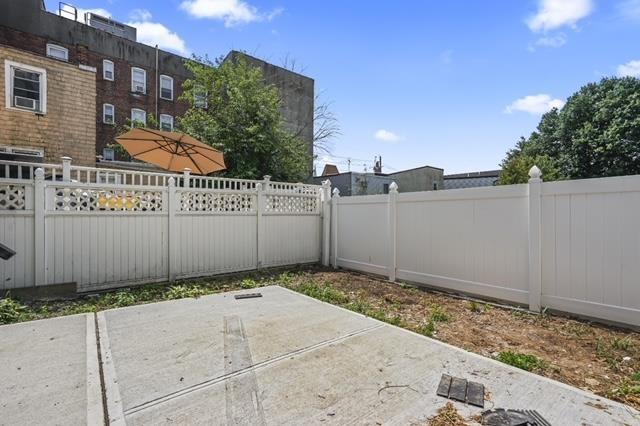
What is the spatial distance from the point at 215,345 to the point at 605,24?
8667mm

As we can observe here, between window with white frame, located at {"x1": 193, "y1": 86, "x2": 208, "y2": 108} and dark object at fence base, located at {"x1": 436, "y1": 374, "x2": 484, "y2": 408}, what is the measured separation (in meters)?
12.1

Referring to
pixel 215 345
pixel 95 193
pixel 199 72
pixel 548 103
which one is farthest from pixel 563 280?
pixel 548 103

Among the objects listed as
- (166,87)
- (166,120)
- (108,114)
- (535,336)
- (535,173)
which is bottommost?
(535,336)

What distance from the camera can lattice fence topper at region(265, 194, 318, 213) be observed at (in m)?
7.34

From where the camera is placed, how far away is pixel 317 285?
602 centimetres

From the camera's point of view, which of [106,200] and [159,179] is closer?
[106,200]

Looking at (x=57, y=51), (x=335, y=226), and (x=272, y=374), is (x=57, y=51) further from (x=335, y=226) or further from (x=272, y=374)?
(x=272, y=374)

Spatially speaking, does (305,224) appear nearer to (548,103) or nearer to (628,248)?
(628,248)

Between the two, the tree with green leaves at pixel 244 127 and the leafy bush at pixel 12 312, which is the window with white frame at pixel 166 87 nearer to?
the tree with green leaves at pixel 244 127

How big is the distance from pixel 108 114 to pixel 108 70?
2.47 m

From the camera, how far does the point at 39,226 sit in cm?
485

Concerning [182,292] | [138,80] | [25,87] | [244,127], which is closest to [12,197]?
[182,292]

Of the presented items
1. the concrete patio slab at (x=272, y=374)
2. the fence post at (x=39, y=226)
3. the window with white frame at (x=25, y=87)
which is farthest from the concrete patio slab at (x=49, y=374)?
the window with white frame at (x=25, y=87)

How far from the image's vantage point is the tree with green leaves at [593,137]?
1524cm
